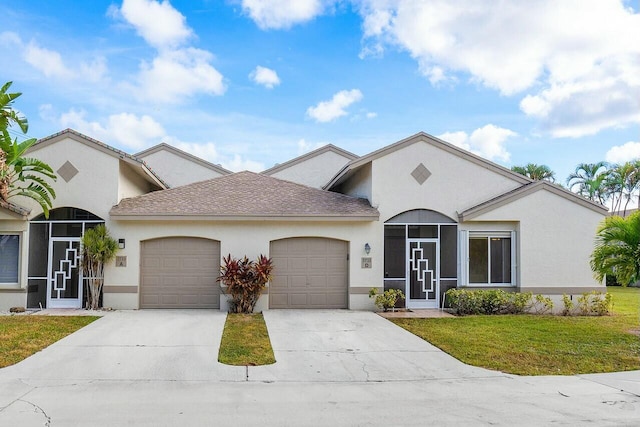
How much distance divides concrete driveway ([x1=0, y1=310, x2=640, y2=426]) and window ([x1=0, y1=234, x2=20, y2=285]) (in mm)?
5219

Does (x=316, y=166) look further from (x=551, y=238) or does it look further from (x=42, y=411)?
(x=42, y=411)

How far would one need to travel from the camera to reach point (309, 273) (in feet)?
51.2

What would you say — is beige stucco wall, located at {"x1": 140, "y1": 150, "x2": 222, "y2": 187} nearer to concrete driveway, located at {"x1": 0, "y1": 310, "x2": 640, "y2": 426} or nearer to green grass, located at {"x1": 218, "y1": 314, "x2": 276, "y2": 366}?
green grass, located at {"x1": 218, "y1": 314, "x2": 276, "y2": 366}

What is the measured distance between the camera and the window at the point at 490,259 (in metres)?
16.2

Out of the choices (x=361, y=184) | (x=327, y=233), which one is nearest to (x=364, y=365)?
(x=327, y=233)

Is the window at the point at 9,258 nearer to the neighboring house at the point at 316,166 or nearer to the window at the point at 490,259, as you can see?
the neighboring house at the point at 316,166

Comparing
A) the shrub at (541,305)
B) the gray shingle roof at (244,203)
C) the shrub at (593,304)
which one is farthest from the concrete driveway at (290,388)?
the shrub at (593,304)

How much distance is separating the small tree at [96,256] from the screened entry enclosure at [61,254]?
51 centimetres

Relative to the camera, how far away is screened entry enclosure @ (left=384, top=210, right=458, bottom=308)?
15992 millimetres

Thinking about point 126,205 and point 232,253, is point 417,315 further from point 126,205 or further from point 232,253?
point 126,205

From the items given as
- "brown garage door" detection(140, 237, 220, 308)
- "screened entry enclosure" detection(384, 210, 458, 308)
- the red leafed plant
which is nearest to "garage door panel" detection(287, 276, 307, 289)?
the red leafed plant

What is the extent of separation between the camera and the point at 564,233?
637 inches

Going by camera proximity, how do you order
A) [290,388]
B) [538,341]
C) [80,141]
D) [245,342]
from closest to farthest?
1. [290,388]
2. [245,342]
3. [538,341]
4. [80,141]

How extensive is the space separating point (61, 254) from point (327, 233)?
829cm
